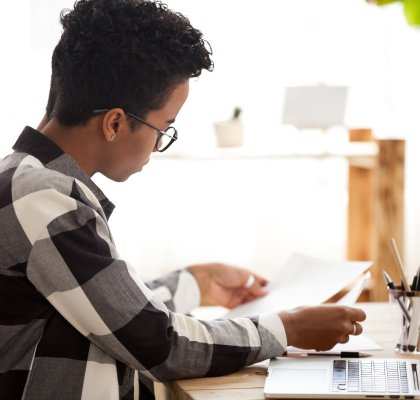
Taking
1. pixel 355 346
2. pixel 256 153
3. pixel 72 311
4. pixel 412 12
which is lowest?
pixel 355 346

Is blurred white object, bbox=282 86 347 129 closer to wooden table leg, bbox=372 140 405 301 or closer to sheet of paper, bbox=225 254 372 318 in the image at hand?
wooden table leg, bbox=372 140 405 301

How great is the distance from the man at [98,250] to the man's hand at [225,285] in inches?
11.0

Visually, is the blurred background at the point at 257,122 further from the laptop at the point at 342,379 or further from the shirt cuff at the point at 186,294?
the laptop at the point at 342,379

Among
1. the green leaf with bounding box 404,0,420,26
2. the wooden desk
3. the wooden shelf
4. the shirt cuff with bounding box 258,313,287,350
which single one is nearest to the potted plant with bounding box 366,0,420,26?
the green leaf with bounding box 404,0,420,26

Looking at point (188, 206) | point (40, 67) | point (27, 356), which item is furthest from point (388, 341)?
point (40, 67)

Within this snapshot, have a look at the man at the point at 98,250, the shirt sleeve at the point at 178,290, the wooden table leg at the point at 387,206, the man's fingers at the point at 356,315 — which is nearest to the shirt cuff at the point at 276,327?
the man at the point at 98,250

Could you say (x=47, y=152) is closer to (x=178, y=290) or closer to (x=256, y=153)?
(x=178, y=290)

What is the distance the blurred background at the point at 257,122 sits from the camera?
7.80 ft

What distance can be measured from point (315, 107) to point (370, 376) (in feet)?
5.18

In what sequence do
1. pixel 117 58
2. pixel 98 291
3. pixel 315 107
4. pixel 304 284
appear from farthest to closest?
pixel 315 107 < pixel 304 284 < pixel 117 58 < pixel 98 291

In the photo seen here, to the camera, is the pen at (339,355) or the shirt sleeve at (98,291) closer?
the shirt sleeve at (98,291)

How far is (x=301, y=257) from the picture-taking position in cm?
121

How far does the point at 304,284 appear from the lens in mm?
1111

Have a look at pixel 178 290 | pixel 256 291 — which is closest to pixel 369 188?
pixel 256 291
